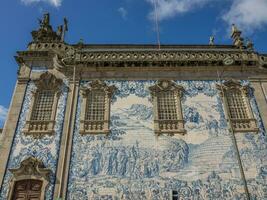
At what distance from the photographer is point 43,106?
1437 centimetres

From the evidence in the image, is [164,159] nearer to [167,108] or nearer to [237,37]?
[167,108]

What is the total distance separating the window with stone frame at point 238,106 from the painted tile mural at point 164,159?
0.32 metres

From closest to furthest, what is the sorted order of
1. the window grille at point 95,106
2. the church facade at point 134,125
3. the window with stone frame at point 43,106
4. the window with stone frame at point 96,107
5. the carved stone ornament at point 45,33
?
the church facade at point 134,125, the window with stone frame at point 43,106, the window with stone frame at point 96,107, the window grille at point 95,106, the carved stone ornament at point 45,33

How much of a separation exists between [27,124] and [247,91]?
10.8 meters

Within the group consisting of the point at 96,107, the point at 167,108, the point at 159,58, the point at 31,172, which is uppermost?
the point at 159,58

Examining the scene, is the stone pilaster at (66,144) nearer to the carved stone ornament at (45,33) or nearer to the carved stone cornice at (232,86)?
the carved stone ornament at (45,33)

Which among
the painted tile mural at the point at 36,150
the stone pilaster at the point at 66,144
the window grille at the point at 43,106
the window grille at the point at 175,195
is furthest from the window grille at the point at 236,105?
the window grille at the point at 43,106

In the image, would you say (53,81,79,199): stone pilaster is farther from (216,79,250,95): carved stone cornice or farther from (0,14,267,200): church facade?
(216,79,250,95): carved stone cornice

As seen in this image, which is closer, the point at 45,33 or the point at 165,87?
the point at 165,87

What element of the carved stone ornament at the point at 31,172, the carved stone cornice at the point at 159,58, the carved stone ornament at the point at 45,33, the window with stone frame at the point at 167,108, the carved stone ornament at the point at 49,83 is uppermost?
the carved stone ornament at the point at 45,33

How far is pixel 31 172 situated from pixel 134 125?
488 centimetres

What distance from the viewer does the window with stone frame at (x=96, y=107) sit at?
44.9 ft

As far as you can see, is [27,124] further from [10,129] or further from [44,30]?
[44,30]

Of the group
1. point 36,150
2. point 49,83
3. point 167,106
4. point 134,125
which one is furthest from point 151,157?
point 49,83
